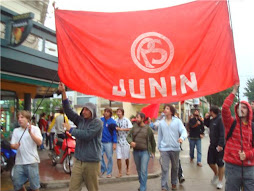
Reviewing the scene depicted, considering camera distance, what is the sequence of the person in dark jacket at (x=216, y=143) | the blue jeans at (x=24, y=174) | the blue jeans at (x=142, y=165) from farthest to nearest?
the person in dark jacket at (x=216, y=143) → the blue jeans at (x=142, y=165) → the blue jeans at (x=24, y=174)

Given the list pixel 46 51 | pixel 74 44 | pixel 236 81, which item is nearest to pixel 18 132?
pixel 74 44

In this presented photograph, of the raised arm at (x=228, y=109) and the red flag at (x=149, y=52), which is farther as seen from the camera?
the red flag at (x=149, y=52)

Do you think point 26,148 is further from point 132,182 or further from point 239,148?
point 132,182

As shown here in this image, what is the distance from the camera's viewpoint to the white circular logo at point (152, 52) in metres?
4.31

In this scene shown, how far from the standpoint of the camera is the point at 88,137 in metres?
4.19

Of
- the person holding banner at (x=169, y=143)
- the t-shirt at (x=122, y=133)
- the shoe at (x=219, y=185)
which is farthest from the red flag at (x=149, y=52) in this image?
the t-shirt at (x=122, y=133)

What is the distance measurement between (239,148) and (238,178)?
0.42 m

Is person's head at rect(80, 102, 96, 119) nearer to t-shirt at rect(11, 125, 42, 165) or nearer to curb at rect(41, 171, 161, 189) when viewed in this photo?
t-shirt at rect(11, 125, 42, 165)

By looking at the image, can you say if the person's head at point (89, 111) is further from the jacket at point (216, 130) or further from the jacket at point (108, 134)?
the jacket at point (216, 130)

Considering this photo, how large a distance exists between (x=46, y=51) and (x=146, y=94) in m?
6.25

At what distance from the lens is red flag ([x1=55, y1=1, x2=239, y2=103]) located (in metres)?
4.21

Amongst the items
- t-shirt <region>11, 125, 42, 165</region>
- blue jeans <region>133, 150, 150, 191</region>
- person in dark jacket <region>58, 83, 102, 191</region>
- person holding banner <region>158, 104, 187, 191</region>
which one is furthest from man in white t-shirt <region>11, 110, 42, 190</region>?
person holding banner <region>158, 104, 187, 191</region>

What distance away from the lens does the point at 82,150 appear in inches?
170

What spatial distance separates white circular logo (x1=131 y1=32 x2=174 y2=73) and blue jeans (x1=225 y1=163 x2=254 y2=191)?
1801mm
